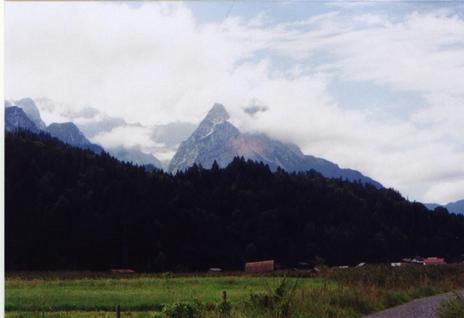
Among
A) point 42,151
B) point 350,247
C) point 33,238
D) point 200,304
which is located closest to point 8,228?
point 33,238

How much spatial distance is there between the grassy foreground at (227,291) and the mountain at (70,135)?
3.15 meters

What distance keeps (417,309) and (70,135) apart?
8.90 metres

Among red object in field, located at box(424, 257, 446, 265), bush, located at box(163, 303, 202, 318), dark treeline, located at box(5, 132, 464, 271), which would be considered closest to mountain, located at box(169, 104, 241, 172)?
dark treeline, located at box(5, 132, 464, 271)

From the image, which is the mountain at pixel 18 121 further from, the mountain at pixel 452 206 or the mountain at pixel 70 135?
the mountain at pixel 452 206

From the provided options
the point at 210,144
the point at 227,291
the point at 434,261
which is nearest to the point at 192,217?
the point at 227,291

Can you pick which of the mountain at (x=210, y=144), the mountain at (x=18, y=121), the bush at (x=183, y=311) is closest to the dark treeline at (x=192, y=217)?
the mountain at (x=210, y=144)

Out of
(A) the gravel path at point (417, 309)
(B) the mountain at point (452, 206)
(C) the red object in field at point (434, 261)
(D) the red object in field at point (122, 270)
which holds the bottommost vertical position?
(A) the gravel path at point (417, 309)

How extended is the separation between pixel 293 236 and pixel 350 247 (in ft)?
4.34

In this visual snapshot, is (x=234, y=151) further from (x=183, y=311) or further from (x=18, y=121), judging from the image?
(x=183, y=311)

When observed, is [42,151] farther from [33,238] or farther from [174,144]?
[174,144]

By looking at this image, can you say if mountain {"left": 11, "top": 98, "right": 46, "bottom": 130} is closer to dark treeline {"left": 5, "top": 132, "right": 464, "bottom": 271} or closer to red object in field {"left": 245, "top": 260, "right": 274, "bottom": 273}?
dark treeline {"left": 5, "top": 132, "right": 464, "bottom": 271}

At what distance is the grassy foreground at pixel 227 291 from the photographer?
14516mm

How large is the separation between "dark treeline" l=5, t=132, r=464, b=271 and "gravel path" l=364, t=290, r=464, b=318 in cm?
111

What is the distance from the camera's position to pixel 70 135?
1819cm
